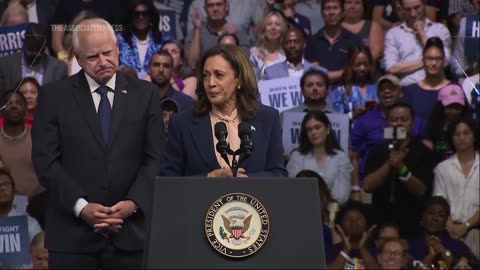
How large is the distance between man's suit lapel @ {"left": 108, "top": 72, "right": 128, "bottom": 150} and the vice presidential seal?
3.45 feet

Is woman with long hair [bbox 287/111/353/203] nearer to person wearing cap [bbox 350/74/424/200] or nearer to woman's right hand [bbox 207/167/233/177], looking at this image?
person wearing cap [bbox 350/74/424/200]

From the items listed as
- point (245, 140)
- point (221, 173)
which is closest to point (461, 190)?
point (221, 173)

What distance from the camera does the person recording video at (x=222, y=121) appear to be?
416cm

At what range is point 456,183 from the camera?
6785mm

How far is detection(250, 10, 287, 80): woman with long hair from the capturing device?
6.65 m

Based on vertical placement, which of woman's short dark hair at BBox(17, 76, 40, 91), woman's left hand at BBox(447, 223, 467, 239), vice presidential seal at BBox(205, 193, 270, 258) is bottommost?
woman's left hand at BBox(447, 223, 467, 239)

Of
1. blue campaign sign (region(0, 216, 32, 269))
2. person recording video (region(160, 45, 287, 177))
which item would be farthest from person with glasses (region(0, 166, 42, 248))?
person recording video (region(160, 45, 287, 177))

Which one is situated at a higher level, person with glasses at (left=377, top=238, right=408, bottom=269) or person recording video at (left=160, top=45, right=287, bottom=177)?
person recording video at (left=160, top=45, right=287, bottom=177)

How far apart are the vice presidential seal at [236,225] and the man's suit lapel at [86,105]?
1.06m

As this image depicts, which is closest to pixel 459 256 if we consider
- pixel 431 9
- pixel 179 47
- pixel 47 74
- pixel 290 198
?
pixel 431 9

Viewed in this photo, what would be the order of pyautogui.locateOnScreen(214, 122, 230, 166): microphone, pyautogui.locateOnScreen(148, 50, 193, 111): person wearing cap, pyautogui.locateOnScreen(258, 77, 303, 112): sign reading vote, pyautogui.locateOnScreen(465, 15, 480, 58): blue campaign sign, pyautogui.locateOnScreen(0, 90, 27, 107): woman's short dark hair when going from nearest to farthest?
1. pyautogui.locateOnScreen(214, 122, 230, 166): microphone
2. pyautogui.locateOnScreen(0, 90, 27, 107): woman's short dark hair
3. pyautogui.locateOnScreen(465, 15, 480, 58): blue campaign sign
4. pyautogui.locateOnScreen(258, 77, 303, 112): sign reading vote
5. pyautogui.locateOnScreen(148, 50, 193, 111): person wearing cap

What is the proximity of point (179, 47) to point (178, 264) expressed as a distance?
3442mm

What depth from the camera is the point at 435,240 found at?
677 centimetres

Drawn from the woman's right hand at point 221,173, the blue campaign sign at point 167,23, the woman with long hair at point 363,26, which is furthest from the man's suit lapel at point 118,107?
the woman with long hair at point 363,26
